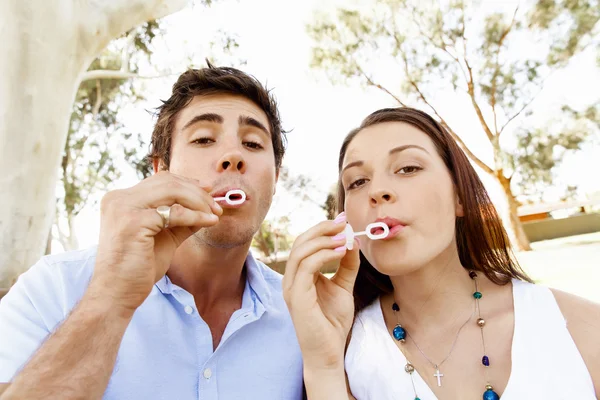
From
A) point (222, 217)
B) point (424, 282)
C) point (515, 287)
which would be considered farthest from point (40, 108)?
point (515, 287)

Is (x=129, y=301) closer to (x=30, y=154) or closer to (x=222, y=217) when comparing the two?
(x=222, y=217)

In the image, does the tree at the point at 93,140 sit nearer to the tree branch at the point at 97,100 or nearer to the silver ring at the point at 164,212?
the tree branch at the point at 97,100

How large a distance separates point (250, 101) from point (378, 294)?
118 cm

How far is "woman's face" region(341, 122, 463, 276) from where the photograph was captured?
5.78 feet

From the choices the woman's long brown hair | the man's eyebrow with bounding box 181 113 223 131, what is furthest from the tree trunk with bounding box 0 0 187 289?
the woman's long brown hair

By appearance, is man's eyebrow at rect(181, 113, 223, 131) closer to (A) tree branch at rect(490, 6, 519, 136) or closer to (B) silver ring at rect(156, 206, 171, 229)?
(B) silver ring at rect(156, 206, 171, 229)

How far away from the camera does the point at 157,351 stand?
1791 mm

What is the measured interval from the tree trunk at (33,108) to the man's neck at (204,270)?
3642 mm

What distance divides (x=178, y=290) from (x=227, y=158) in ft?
2.00

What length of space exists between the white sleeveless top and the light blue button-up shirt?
0.94ft

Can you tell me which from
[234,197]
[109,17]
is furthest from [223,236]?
[109,17]

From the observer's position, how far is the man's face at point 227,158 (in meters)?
1.96

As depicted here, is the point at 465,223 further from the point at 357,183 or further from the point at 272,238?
the point at 272,238

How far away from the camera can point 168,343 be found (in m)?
1.82
